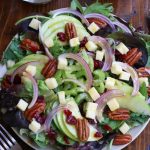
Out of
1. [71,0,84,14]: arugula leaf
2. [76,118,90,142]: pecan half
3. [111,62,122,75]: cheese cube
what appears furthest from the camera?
[71,0,84,14]: arugula leaf

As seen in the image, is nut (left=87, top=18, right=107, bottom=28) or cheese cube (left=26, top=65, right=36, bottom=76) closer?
cheese cube (left=26, top=65, right=36, bottom=76)

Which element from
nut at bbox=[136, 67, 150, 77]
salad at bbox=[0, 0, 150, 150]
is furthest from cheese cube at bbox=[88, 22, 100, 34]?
nut at bbox=[136, 67, 150, 77]

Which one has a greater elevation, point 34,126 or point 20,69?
point 20,69

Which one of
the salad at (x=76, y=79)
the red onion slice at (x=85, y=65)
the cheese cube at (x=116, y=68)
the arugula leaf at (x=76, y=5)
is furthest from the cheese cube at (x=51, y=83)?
the arugula leaf at (x=76, y=5)

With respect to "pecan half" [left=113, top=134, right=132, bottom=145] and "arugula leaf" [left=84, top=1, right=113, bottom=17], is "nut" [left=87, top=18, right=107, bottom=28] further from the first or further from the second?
"pecan half" [left=113, top=134, right=132, bottom=145]

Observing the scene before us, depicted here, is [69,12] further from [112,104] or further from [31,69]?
[112,104]

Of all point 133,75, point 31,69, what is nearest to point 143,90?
point 133,75

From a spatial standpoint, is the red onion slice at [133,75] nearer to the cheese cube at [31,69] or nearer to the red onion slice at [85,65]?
the red onion slice at [85,65]

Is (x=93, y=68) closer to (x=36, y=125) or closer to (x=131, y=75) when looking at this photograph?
(x=131, y=75)
